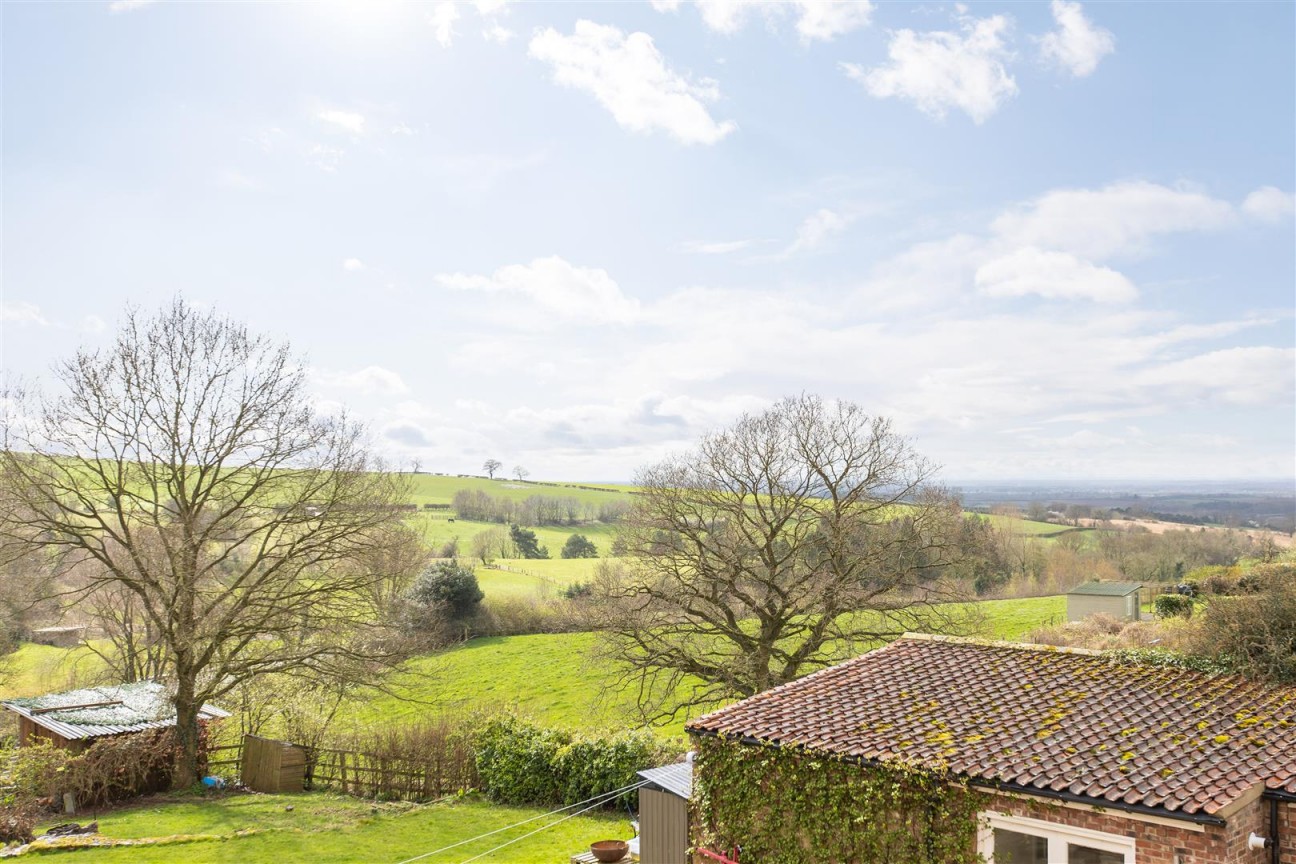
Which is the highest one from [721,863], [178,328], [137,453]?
[178,328]

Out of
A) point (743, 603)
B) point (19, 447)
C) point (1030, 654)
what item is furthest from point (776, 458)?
point (19, 447)

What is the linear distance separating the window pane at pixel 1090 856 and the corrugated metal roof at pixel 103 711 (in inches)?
844

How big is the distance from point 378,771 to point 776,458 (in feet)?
46.5

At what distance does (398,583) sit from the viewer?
27.7 meters

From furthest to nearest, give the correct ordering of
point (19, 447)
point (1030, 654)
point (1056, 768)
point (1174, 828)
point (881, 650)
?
1. point (19, 447)
2. point (881, 650)
3. point (1030, 654)
4. point (1056, 768)
5. point (1174, 828)

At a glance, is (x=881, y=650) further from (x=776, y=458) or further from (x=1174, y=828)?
(x=776, y=458)

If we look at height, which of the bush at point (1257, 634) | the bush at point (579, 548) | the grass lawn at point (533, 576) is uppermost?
the bush at point (1257, 634)

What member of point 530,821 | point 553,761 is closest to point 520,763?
point 553,761

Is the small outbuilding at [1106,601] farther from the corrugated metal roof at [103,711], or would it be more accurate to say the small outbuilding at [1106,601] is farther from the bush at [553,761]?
the corrugated metal roof at [103,711]

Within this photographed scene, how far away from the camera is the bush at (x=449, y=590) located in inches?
1510

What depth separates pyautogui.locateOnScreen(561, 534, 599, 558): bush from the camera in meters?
59.2

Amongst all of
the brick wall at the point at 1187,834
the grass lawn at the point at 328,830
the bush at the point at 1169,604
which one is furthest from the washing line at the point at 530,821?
the bush at the point at 1169,604

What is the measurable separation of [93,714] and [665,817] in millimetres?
17540

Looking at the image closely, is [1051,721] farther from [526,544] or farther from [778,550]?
[526,544]
